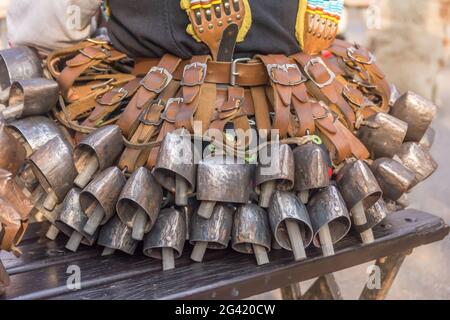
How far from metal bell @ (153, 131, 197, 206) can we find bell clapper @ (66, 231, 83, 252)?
9.2 inches

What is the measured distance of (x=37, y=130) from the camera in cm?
138

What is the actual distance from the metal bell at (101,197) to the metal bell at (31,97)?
254mm

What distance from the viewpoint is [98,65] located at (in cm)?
155

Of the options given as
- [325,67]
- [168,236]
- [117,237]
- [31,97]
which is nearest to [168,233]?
[168,236]

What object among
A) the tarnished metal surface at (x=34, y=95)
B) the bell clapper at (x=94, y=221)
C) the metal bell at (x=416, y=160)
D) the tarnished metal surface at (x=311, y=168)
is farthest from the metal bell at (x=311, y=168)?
the tarnished metal surface at (x=34, y=95)

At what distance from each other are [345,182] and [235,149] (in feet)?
0.85

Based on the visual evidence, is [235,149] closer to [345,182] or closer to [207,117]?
A: [207,117]

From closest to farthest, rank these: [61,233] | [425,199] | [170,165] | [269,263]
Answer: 1. [170,165]
2. [269,263]
3. [61,233]
4. [425,199]

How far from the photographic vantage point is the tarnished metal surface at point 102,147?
130cm

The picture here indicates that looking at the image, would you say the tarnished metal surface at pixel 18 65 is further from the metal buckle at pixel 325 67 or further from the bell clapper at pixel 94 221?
the metal buckle at pixel 325 67

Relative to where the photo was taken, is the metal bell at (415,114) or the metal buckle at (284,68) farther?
the metal bell at (415,114)

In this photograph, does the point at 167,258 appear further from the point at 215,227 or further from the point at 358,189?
the point at 358,189

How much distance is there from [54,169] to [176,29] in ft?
1.42
